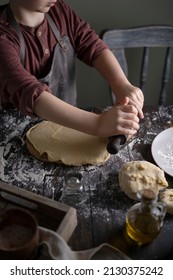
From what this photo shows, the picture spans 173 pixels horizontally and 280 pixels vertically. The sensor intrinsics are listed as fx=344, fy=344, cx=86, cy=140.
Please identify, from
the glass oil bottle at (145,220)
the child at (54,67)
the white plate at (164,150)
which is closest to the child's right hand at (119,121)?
the child at (54,67)

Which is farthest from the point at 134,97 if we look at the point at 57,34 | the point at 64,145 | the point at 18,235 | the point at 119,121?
the point at 18,235

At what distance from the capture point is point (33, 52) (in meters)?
1.13

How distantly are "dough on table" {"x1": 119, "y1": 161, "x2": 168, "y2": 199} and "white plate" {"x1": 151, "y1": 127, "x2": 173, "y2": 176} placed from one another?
0.04 meters

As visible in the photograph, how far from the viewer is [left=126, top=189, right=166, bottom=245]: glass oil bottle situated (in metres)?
0.70

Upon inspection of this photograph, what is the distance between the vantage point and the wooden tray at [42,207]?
72cm

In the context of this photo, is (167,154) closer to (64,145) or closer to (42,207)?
(64,145)

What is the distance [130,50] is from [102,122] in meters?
0.76

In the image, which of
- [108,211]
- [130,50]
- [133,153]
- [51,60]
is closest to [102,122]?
[133,153]

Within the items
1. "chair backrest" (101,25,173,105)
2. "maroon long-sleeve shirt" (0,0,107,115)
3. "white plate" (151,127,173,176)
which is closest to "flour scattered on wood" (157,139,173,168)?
"white plate" (151,127,173,176)

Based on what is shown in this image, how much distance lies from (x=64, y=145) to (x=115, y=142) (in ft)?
0.53

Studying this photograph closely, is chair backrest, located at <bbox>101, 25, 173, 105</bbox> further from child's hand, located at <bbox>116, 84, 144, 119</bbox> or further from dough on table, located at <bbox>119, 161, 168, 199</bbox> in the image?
dough on table, located at <bbox>119, 161, 168, 199</bbox>

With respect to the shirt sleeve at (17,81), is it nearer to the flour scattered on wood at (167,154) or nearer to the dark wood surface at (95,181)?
the dark wood surface at (95,181)

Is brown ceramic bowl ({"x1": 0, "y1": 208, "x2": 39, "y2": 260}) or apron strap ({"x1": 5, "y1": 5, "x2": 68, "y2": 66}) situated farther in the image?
apron strap ({"x1": 5, "y1": 5, "x2": 68, "y2": 66})

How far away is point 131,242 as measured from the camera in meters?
0.75
